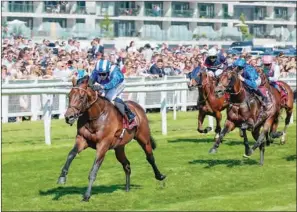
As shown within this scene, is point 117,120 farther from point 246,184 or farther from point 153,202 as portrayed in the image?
point 246,184

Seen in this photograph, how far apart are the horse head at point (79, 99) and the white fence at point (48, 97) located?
4.75 m

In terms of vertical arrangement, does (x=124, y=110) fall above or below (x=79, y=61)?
below

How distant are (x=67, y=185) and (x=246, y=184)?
248cm

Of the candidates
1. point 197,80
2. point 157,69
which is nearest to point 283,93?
point 197,80

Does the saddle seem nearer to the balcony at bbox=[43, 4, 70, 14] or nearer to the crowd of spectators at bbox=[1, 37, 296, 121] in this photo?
the crowd of spectators at bbox=[1, 37, 296, 121]

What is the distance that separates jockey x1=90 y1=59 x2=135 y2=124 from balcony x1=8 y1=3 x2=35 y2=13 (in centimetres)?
1855

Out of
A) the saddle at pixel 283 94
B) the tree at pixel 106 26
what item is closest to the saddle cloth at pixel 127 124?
the saddle at pixel 283 94

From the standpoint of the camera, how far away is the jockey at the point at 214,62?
1731cm

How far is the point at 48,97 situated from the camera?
16.3m

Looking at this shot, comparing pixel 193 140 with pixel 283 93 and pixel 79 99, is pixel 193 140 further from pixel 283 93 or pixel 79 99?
pixel 79 99

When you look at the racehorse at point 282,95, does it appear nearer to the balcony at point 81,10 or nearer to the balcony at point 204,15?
the balcony at point 81,10

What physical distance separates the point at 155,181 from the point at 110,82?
1.87 metres

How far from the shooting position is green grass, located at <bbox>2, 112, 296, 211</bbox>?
1072 cm

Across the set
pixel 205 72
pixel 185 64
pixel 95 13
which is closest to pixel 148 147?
pixel 205 72
